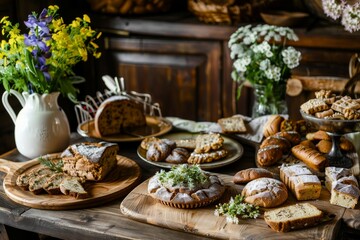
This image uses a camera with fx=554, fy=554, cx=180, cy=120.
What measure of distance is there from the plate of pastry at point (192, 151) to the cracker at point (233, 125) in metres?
0.11

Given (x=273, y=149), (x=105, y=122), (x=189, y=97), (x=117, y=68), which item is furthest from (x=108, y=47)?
(x=273, y=149)

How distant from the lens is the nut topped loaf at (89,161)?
6.48 feet

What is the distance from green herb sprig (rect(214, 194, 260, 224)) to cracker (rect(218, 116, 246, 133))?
0.68 meters

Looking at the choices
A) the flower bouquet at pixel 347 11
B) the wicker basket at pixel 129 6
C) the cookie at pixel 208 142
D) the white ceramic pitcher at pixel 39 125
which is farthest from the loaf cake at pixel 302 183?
the wicker basket at pixel 129 6

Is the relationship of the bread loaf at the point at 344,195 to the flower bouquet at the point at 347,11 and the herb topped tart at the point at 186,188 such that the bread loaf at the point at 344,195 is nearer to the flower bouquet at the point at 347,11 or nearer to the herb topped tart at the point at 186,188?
the herb topped tart at the point at 186,188

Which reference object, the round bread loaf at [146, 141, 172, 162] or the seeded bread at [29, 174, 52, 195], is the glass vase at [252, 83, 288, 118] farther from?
the seeded bread at [29, 174, 52, 195]

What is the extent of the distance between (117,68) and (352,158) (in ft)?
7.31

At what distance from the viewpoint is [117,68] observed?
3.99m

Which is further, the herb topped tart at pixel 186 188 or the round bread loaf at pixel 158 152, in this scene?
the round bread loaf at pixel 158 152

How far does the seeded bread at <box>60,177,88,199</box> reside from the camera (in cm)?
185

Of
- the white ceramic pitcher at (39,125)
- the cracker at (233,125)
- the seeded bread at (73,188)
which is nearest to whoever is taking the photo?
the seeded bread at (73,188)

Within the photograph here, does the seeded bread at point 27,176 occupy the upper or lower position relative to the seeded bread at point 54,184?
lower

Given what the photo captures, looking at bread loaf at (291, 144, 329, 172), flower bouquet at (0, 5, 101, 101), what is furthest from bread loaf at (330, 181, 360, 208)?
flower bouquet at (0, 5, 101, 101)

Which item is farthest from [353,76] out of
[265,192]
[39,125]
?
[39,125]
